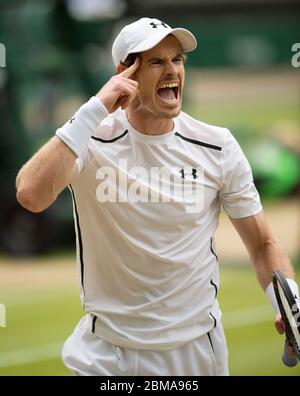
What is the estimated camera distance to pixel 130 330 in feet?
18.2

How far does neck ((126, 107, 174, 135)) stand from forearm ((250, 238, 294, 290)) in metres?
0.78

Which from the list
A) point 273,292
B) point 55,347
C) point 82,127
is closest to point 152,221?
point 82,127

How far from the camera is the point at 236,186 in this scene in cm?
571

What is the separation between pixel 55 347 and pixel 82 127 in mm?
6784

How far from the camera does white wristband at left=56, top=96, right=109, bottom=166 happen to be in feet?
17.4

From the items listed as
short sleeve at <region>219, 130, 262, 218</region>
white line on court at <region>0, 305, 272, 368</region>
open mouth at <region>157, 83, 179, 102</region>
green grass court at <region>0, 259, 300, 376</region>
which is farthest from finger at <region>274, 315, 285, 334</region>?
white line on court at <region>0, 305, 272, 368</region>

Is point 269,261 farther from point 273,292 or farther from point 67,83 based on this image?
point 67,83

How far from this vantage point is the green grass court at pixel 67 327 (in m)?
10.8

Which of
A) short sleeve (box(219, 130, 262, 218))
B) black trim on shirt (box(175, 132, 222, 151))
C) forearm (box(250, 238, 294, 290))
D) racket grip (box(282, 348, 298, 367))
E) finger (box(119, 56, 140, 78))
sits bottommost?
racket grip (box(282, 348, 298, 367))

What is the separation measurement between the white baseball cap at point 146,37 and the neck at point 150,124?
0.31 m

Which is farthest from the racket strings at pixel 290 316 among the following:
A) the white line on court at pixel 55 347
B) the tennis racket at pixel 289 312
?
the white line on court at pixel 55 347

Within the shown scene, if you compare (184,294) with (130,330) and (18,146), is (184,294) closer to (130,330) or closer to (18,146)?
(130,330)

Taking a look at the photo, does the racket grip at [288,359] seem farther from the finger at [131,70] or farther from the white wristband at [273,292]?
the finger at [131,70]

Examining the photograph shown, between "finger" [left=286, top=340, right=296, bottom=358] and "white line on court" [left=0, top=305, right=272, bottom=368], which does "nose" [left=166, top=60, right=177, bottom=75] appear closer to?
"finger" [left=286, top=340, right=296, bottom=358]
